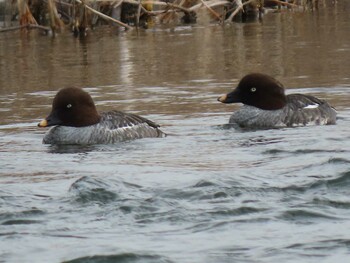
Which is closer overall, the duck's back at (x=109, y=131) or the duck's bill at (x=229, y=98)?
the duck's back at (x=109, y=131)

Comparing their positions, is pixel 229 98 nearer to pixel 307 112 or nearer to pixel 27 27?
pixel 307 112

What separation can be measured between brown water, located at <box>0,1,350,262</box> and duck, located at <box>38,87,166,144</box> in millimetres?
209

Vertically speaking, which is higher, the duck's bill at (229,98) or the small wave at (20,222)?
the duck's bill at (229,98)

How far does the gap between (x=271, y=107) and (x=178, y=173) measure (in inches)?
154

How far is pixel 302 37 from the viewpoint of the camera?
76.5 feet

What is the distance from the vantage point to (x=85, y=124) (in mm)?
12977

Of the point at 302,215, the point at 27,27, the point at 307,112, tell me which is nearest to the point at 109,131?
the point at 307,112

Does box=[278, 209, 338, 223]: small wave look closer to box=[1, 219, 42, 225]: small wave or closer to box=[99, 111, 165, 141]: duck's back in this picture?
box=[1, 219, 42, 225]: small wave

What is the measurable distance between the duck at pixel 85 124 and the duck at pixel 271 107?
1348 millimetres

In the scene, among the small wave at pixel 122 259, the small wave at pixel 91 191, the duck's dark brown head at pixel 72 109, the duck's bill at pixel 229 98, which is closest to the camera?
the small wave at pixel 122 259

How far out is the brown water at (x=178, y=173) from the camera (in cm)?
779

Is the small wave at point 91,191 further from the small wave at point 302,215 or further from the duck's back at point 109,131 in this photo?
the duck's back at point 109,131

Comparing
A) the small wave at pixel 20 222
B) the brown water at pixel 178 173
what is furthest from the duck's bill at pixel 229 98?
the small wave at pixel 20 222

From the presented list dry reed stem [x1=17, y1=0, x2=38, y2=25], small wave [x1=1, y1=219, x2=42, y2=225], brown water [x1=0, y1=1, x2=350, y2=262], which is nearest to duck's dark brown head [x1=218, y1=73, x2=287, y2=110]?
brown water [x1=0, y1=1, x2=350, y2=262]
